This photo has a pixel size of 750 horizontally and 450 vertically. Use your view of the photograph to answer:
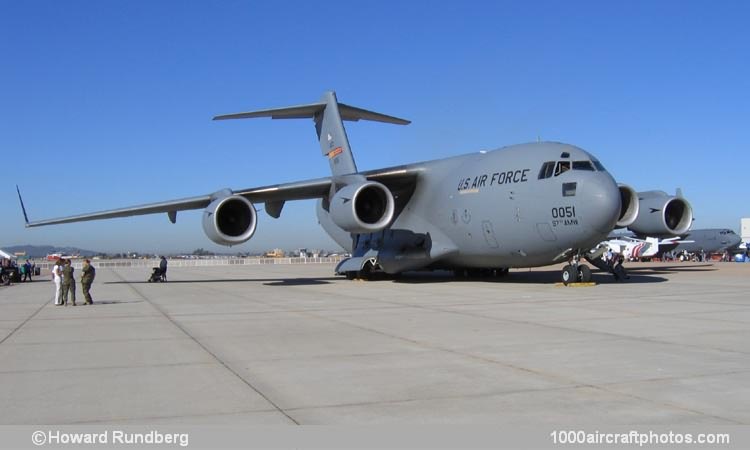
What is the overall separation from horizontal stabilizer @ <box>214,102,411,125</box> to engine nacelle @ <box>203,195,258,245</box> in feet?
13.8

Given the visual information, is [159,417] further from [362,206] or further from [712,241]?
[712,241]

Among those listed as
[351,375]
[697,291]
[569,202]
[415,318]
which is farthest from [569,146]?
[351,375]

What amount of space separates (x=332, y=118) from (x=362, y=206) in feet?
16.1

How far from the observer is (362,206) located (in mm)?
19516

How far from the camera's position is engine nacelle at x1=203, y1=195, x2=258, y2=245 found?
733 inches

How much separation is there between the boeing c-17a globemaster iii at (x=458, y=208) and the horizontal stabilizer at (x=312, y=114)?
0.22 ft

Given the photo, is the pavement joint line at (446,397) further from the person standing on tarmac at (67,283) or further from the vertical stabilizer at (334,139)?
the vertical stabilizer at (334,139)

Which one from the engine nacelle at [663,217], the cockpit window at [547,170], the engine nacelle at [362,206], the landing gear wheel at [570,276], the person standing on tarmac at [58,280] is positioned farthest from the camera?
the engine nacelle at [663,217]

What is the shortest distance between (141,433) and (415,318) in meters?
6.26

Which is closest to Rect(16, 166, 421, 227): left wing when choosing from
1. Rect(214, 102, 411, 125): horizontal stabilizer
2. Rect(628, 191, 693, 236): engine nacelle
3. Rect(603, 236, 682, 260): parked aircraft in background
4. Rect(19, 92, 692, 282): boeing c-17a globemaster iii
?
Rect(19, 92, 692, 282): boeing c-17a globemaster iii

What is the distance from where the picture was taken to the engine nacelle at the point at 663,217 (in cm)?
2002

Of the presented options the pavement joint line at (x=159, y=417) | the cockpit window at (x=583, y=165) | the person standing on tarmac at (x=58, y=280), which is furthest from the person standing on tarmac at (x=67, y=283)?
the cockpit window at (x=583, y=165)

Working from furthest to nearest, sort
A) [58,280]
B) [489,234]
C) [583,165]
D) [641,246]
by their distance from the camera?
[641,246] → [489,234] → [583,165] → [58,280]

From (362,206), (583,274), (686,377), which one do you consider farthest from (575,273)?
(686,377)
